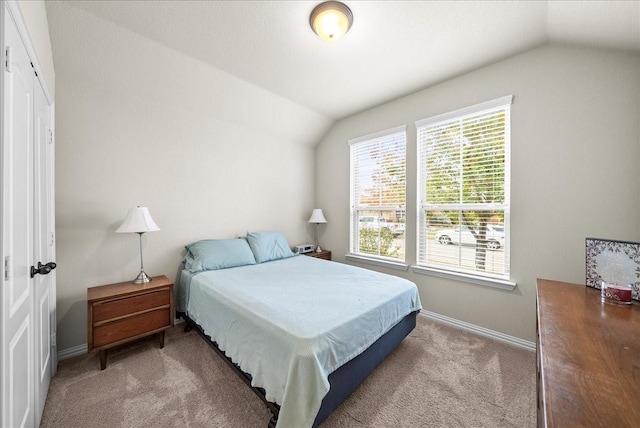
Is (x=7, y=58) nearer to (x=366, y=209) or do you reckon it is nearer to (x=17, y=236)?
(x=17, y=236)

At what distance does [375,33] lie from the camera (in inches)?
80.8

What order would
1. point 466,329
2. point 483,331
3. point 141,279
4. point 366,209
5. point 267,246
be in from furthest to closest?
point 366,209 < point 267,246 < point 466,329 < point 483,331 < point 141,279

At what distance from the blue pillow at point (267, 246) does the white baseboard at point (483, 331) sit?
1967 millimetres

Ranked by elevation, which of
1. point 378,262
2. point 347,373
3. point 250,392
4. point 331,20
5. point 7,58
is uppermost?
point 331,20

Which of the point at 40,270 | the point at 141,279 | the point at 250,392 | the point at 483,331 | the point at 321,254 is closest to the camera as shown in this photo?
the point at 40,270

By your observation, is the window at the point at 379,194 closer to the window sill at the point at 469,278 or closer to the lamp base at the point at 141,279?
the window sill at the point at 469,278

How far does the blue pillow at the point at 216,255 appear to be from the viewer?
8.75 feet

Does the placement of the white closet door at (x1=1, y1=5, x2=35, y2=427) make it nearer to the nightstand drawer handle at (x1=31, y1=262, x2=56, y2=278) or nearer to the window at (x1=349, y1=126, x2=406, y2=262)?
the nightstand drawer handle at (x1=31, y1=262, x2=56, y2=278)

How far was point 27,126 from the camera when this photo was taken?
127cm

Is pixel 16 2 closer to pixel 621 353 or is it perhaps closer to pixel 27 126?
pixel 27 126

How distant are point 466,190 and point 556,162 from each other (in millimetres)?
731

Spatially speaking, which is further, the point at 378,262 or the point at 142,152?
the point at 378,262

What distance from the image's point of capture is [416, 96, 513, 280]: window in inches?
96.7

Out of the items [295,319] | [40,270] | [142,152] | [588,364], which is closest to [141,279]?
[40,270]
